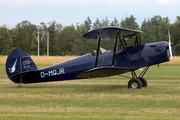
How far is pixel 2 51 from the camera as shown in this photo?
80750 mm

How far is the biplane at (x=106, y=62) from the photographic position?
49.7 feet

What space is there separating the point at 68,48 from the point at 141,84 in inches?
3000

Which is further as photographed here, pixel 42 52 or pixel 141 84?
pixel 42 52

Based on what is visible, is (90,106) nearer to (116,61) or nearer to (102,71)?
(102,71)

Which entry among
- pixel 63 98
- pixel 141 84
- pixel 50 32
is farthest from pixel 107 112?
pixel 50 32

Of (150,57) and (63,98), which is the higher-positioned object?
(150,57)

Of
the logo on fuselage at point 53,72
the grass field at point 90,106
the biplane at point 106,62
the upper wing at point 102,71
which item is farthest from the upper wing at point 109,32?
the grass field at point 90,106

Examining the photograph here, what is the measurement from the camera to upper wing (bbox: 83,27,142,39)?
47.9 feet

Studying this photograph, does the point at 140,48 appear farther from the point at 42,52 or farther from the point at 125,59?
the point at 42,52

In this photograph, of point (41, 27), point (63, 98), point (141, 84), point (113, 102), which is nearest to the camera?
point (113, 102)

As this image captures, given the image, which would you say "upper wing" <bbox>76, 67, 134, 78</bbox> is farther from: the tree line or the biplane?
the tree line

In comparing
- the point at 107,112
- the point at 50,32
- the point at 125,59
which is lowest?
the point at 107,112

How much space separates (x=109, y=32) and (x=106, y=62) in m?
1.34

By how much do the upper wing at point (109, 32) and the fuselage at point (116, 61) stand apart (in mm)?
679
